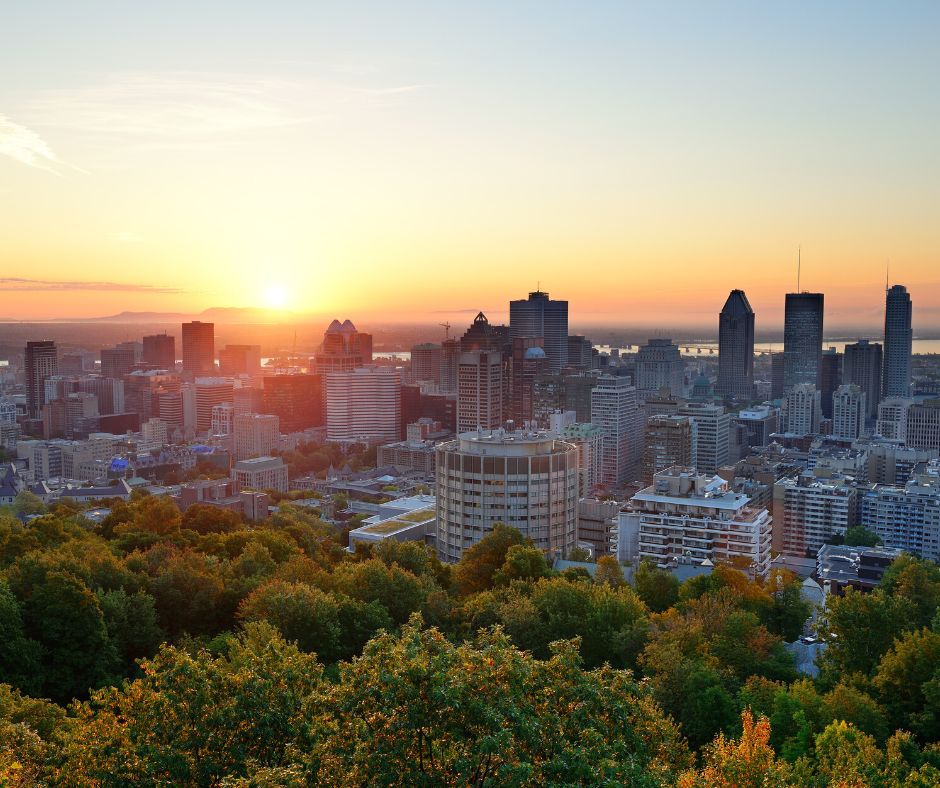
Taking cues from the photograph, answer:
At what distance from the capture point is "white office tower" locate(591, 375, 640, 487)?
54.9m

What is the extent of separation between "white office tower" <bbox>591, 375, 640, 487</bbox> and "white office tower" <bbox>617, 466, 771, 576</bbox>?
1019 inches

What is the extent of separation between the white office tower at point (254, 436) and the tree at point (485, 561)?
4392cm

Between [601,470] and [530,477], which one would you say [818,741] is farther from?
[601,470]

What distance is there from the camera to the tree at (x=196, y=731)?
19.9 ft

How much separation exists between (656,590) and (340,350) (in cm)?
5899

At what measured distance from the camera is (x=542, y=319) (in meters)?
103

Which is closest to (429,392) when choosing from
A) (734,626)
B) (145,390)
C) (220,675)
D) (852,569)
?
(145,390)

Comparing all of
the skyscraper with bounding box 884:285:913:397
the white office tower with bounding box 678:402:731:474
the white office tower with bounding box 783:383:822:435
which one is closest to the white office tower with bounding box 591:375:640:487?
the white office tower with bounding box 678:402:731:474

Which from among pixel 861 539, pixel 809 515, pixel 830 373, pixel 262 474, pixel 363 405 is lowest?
pixel 262 474

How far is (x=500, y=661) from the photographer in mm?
6109

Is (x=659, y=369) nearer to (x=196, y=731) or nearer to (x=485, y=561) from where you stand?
(x=485, y=561)

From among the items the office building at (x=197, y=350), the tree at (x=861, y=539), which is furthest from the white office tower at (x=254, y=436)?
the tree at (x=861, y=539)

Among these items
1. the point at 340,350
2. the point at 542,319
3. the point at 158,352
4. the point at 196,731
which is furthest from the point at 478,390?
the point at 196,731

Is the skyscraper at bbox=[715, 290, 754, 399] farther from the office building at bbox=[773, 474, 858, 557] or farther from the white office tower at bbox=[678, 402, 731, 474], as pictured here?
the office building at bbox=[773, 474, 858, 557]
